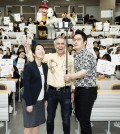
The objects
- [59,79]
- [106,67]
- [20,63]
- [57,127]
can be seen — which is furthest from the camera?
[20,63]

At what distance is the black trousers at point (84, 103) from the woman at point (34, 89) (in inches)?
19.8

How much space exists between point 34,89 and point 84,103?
673mm

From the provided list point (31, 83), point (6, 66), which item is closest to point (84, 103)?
point (31, 83)

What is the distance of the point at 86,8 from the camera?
22.7 m

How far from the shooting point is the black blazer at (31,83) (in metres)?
3.80

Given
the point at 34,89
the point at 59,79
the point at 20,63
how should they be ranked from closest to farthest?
the point at 34,89 < the point at 59,79 < the point at 20,63

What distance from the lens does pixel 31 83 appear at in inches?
151

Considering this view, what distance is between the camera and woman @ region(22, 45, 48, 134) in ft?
12.5

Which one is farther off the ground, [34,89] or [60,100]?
[34,89]

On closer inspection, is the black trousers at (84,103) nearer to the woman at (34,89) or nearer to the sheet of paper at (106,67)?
the woman at (34,89)

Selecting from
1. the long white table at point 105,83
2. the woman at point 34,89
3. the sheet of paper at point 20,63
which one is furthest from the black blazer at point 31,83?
the sheet of paper at point 20,63

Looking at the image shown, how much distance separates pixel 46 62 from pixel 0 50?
5.91 m

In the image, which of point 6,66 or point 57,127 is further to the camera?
point 6,66

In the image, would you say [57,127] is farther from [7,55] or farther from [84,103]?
[7,55]
